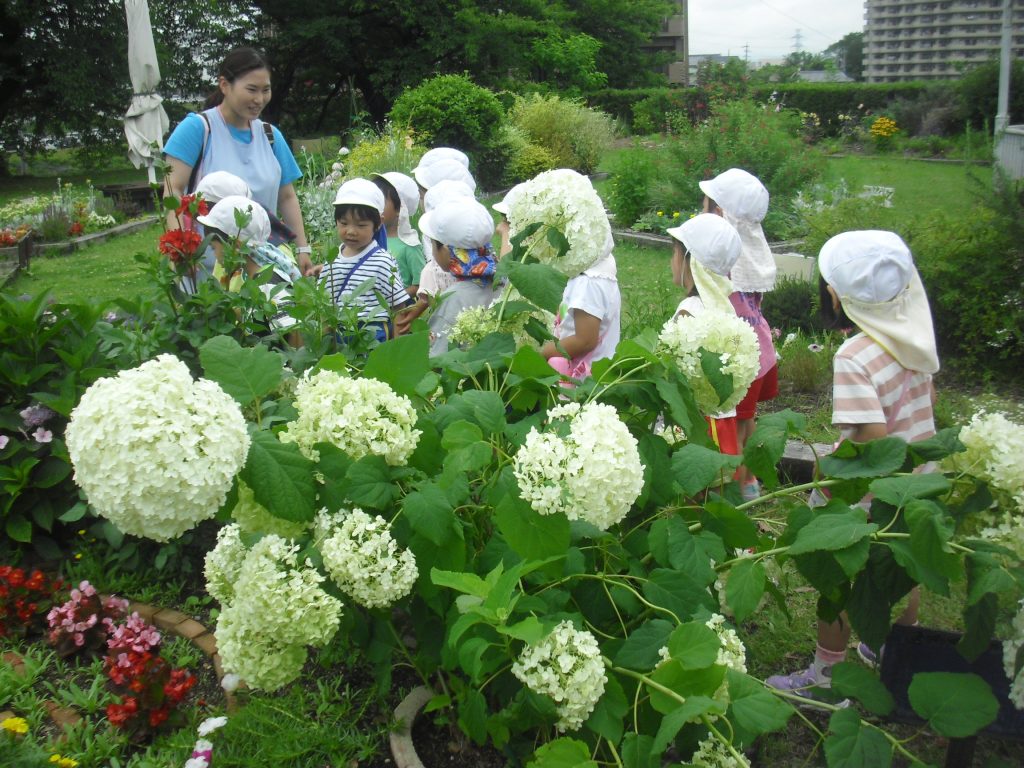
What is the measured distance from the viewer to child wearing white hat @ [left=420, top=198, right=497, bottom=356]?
343 cm

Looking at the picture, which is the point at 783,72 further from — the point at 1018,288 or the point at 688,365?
the point at 688,365

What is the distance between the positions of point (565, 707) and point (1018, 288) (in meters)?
4.82

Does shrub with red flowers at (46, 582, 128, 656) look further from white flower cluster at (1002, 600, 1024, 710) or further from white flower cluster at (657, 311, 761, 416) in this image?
white flower cluster at (1002, 600, 1024, 710)

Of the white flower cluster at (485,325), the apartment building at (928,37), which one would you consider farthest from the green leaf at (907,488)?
the apartment building at (928,37)

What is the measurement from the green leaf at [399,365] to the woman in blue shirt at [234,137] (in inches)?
119

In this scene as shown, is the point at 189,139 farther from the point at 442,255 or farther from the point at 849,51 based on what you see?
the point at 849,51

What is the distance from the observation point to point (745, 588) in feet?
5.32

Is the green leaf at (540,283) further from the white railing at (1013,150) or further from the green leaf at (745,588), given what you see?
the white railing at (1013,150)

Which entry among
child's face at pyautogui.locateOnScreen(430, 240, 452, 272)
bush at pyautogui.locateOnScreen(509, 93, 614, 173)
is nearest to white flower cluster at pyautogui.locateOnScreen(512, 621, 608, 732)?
child's face at pyautogui.locateOnScreen(430, 240, 452, 272)

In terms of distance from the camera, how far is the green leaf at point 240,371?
166 centimetres

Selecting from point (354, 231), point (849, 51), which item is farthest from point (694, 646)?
point (849, 51)

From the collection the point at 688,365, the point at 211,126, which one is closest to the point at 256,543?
the point at 688,365

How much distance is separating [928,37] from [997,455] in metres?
29.7

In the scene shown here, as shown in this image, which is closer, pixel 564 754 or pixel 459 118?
pixel 564 754
